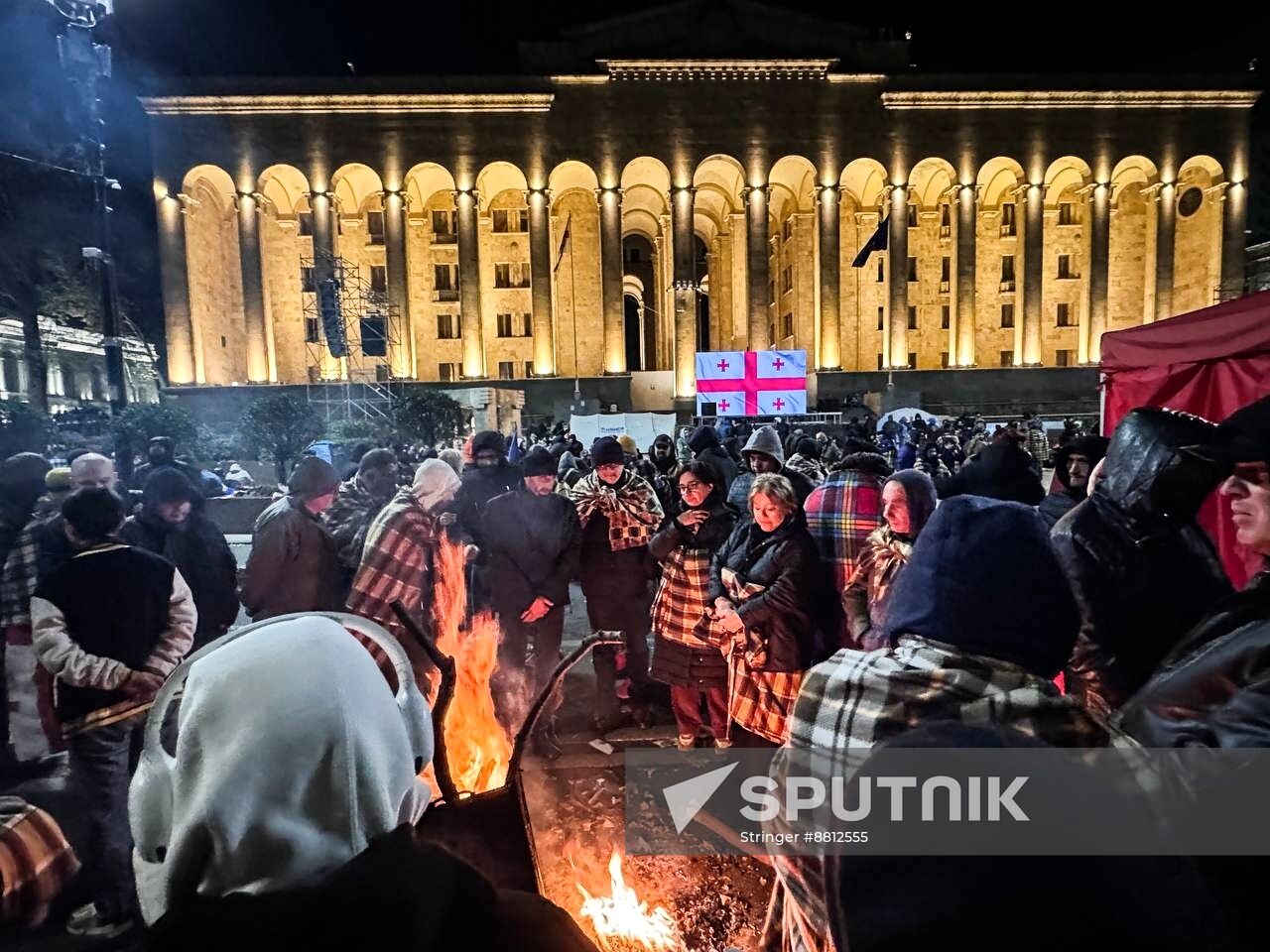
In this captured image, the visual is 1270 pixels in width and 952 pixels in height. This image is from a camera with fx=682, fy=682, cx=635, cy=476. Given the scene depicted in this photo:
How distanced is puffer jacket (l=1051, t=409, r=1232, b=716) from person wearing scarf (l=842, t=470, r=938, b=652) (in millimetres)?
895

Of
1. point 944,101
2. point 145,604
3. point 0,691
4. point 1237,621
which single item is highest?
point 944,101

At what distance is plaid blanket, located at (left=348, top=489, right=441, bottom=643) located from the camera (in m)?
4.22

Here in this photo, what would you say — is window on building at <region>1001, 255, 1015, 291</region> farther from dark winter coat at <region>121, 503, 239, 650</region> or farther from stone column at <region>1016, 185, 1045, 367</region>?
dark winter coat at <region>121, 503, 239, 650</region>

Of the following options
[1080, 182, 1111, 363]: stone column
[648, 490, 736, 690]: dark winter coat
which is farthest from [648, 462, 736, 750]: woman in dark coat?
[1080, 182, 1111, 363]: stone column

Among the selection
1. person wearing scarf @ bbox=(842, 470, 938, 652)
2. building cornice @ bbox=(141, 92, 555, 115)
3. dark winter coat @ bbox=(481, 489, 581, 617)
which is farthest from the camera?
building cornice @ bbox=(141, 92, 555, 115)

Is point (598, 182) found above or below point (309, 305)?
above

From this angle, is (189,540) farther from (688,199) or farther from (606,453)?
(688,199)

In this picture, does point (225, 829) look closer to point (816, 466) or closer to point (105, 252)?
point (816, 466)

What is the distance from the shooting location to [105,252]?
12750 millimetres

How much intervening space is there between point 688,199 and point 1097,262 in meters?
22.2

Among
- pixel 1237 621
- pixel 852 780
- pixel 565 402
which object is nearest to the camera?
pixel 852 780

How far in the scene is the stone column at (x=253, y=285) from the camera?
3481cm

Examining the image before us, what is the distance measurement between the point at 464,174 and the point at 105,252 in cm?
2548

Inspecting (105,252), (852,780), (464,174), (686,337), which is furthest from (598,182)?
(852,780)
